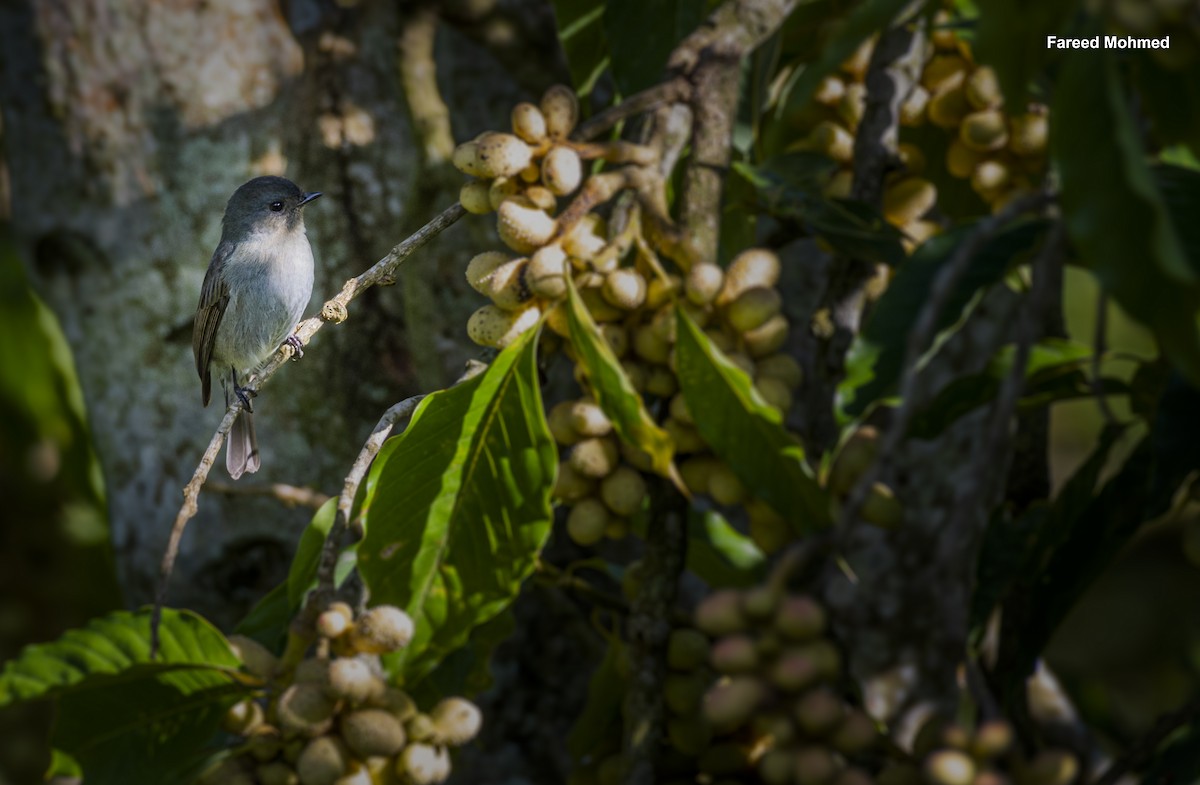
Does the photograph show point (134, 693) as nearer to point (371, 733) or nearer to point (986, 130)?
point (371, 733)

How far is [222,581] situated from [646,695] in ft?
3.53

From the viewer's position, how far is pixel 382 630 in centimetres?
159

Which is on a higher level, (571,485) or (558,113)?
(558,113)

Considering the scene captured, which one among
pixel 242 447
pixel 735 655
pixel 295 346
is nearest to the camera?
pixel 735 655

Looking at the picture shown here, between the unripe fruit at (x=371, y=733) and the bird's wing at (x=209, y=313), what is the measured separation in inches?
44.5

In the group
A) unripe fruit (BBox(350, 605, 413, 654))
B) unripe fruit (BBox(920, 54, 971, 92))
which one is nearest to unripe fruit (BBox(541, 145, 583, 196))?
unripe fruit (BBox(350, 605, 413, 654))

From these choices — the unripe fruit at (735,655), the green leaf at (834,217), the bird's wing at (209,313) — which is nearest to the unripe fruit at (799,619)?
the unripe fruit at (735,655)

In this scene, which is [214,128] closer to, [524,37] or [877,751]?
[524,37]

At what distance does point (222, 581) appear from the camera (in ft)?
7.89

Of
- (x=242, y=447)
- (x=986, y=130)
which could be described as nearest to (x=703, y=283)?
(x=986, y=130)

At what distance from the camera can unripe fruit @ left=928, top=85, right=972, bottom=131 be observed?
2.06 metres

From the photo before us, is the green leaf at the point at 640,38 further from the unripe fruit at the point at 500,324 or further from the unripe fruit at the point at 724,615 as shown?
the unripe fruit at the point at 724,615

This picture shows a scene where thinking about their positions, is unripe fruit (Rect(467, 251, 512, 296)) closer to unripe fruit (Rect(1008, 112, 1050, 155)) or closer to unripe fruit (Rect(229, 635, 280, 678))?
unripe fruit (Rect(229, 635, 280, 678))

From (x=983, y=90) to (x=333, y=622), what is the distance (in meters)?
1.30
